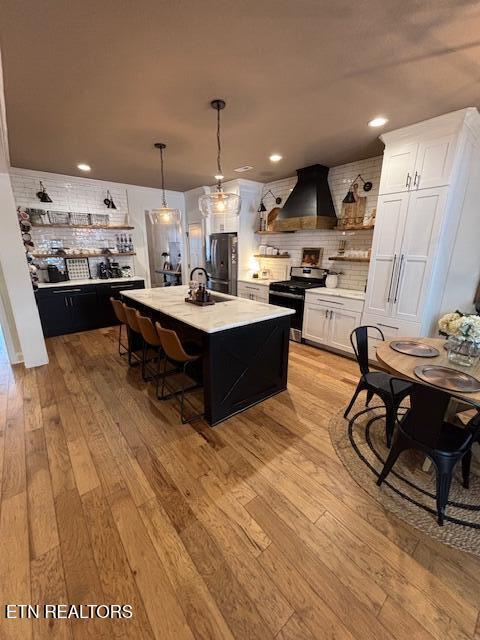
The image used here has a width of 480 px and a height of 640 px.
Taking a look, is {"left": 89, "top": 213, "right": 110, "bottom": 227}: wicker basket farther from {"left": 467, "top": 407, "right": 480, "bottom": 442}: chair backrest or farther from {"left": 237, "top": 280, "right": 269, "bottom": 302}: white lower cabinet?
{"left": 467, "top": 407, "right": 480, "bottom": 442}: chair backrest

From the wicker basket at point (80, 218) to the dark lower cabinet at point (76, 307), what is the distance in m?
1.25

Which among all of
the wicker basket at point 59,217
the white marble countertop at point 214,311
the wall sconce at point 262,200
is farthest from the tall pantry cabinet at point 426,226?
the wicker basket at point 59,217

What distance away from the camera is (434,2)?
1.29 m

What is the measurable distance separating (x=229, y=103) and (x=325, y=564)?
325cm

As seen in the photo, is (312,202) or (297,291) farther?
(297,291)

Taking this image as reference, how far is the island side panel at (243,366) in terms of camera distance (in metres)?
2.19

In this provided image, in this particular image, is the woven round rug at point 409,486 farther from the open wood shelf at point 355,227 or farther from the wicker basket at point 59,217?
the wicker basket at point 59,217

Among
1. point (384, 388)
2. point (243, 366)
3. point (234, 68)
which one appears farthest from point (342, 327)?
point (234, 68)

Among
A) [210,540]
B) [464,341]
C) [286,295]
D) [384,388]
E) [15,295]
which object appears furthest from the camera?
[286,295]

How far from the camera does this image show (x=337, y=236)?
412 centimetres

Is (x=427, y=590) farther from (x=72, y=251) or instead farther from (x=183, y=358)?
(x=72, y=251)

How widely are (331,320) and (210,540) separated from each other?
300 centimetres

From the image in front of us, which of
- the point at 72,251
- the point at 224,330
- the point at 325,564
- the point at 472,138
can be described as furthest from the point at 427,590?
the point at 72,251

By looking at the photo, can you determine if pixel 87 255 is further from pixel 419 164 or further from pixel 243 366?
pixel 419 164
